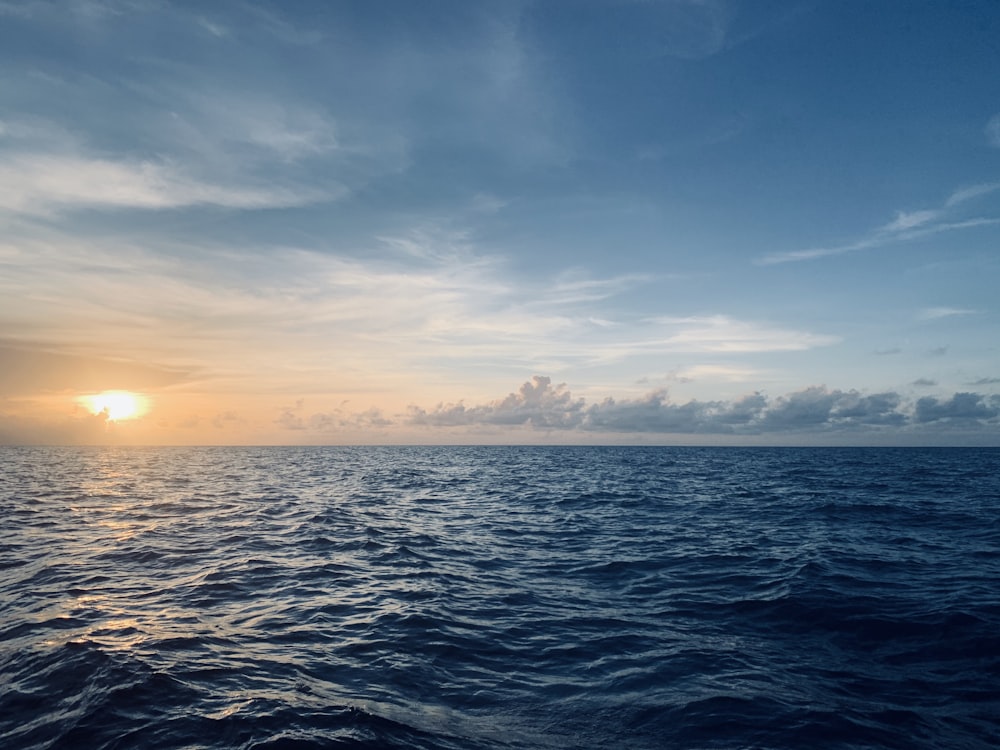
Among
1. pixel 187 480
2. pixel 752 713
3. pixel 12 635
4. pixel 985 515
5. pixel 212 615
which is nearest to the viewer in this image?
pixel 752 713

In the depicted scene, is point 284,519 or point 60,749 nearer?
point 60,749

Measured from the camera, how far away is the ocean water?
9.20 metres

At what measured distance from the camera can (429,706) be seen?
32.8 feet

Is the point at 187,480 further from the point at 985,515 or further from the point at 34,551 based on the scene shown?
the point at 985,515

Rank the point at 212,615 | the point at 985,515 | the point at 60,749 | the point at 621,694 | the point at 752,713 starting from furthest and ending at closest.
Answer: the point at 985,515 < the point at 212,615 < the point at 621,694 < the point at 752,713 < the point at 60,749

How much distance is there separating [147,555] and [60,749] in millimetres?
15276

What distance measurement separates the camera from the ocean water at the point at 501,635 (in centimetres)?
920

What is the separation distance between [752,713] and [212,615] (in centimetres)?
1278

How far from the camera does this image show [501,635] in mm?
13617

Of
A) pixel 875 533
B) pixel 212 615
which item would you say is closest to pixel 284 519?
pixel 212 615

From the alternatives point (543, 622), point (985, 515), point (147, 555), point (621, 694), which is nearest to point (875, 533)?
point (985, 515)

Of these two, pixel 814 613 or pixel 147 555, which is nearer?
pixel 814 613

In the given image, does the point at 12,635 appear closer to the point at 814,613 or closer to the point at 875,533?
the point at 814,613

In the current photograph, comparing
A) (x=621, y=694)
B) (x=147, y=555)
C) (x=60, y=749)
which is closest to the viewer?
(x=60, y=749)
